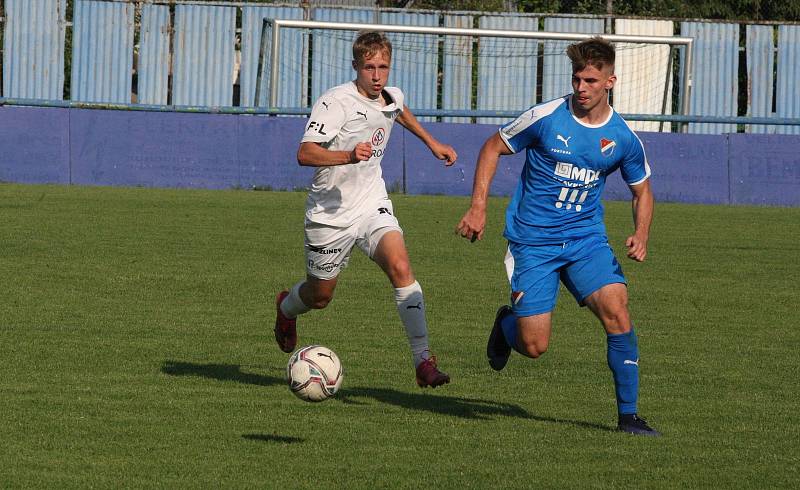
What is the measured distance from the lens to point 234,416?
6.41m

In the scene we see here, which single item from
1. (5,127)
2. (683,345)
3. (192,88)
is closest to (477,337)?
(683,345)

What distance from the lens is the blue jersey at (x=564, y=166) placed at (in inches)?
256

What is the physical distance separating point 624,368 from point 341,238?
1.94 m

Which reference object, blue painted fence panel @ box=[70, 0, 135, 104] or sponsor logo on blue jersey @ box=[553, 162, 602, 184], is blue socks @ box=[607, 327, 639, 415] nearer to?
sponsor logo on blue jersey @ box=[553, 162, 602, 184]

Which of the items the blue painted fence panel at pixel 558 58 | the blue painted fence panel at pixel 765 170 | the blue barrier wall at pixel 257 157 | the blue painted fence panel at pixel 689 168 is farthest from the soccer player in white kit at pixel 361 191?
the blue painted fence panel at pixel 558 58

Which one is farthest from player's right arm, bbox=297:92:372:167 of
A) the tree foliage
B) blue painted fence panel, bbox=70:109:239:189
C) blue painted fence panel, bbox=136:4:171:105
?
the tree foliage

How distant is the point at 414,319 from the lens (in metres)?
7.23

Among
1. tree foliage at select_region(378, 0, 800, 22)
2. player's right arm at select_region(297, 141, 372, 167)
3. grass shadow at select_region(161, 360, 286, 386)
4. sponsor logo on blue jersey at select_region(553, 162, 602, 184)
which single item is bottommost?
grass shadow at select_region(161, 360, 286, 386)

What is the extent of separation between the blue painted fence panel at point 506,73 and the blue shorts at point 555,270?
2268 cm

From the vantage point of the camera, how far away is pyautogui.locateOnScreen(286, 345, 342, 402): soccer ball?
6.33 metres

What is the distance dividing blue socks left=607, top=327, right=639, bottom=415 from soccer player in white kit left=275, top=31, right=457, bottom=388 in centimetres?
108

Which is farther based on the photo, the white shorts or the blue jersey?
the white shorts

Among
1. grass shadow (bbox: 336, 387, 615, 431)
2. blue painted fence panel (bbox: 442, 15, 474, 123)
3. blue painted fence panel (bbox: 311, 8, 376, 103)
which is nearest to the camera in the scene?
grass shadow (bbox: 336, 387, 615, 431)

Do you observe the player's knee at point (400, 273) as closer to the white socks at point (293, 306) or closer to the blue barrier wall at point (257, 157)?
the white socks at point (293, 306)
